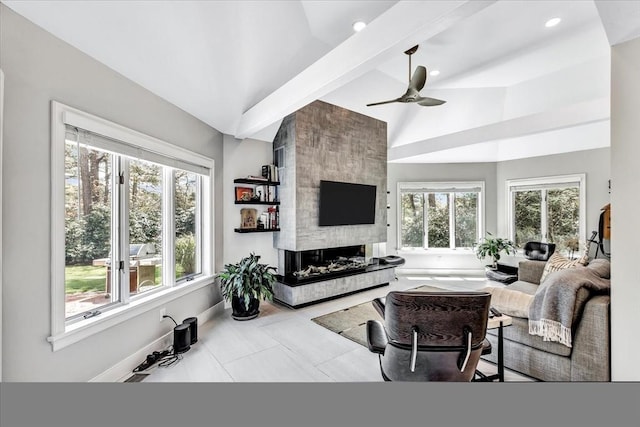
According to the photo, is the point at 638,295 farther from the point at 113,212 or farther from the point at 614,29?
the point at 113,212

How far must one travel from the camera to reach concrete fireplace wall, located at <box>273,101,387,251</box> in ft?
13.1

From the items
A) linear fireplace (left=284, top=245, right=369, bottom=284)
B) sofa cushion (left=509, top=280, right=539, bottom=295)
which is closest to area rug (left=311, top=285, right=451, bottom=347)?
linear fireplace (left=284, top=245, right=369, bottom=284)

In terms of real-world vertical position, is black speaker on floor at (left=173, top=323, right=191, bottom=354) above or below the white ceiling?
below

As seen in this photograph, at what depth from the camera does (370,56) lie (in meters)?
2.09

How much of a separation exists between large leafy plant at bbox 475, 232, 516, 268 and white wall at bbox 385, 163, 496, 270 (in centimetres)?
43

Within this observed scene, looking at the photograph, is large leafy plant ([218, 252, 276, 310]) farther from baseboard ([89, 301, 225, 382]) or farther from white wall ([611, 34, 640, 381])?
white wall ([611, 34, 640, 381])

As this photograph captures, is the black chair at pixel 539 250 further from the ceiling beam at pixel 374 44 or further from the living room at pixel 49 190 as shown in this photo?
the ceiling beam at pixel 374 44

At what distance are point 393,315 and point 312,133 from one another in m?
3.23

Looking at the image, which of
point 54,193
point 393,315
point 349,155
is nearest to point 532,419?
point 393,315

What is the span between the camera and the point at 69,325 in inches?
76.1

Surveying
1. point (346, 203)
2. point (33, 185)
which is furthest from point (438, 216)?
point (33, 185)

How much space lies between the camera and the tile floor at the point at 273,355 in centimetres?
225

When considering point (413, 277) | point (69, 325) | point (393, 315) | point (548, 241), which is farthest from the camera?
point (413, 277)

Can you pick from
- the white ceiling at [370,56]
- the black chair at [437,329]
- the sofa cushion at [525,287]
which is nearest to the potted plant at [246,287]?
the white ceiling at [370,56]
